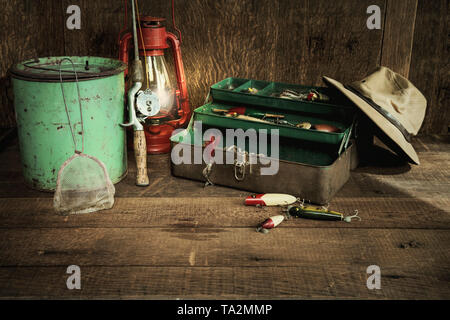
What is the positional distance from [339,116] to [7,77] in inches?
69.5

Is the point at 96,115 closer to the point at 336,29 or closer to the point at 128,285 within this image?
the point at 128,285

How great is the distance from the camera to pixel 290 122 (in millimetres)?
2338

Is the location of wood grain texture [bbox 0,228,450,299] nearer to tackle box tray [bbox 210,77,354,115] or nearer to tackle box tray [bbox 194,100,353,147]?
tackle box tray [bbox 194,100,353,147]

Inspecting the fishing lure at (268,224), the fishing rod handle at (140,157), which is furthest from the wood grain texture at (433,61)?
the fishing rod handle at (140,157)

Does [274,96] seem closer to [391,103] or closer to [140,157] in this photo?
[391,103]

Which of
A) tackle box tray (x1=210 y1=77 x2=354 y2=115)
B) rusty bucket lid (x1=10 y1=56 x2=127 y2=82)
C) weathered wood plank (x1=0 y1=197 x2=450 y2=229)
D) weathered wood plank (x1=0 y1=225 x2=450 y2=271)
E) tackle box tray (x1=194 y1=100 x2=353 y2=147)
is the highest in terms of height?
rusty bucket lid (x1=10 y1=56 x2=127 y2=82)

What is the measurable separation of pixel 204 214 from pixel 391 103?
1.00 meters

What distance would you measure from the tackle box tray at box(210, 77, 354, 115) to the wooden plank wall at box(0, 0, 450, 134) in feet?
0.86

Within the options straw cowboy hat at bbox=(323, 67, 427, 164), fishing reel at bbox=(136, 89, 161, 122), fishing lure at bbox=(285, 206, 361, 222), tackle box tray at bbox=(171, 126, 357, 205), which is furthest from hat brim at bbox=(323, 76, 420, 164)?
fishing reel at bbox=(136, 89, 161, 122)

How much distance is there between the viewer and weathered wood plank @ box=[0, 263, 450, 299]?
147 cm

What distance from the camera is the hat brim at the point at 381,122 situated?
2076 millimetres

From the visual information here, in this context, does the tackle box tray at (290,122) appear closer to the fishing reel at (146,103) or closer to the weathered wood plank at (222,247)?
the fishing reel at (146,103)

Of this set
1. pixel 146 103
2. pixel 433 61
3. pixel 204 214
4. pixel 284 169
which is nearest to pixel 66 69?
pixel 146 103

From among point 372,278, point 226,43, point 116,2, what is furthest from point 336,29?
point 372,278
